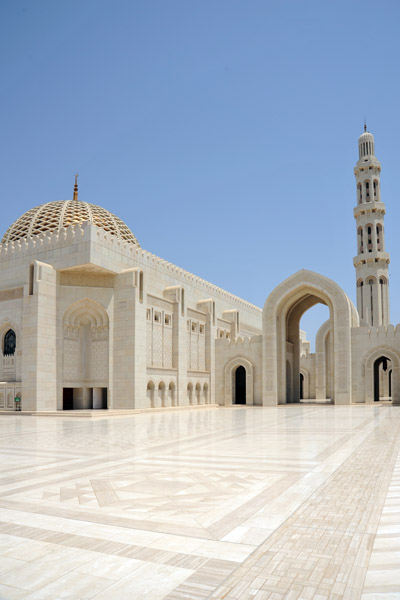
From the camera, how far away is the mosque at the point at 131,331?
21125 millimetres

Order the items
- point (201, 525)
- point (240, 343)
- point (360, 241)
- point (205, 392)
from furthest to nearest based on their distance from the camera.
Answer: point (360, 241)
point (240, 343)
point (205, 392)
point (201, 525)

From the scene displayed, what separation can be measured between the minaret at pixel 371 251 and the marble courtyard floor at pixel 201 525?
1148 inches

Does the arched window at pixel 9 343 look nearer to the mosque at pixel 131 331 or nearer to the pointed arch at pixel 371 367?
the mosque at pixel 131 331

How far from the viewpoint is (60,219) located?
24.4 metres

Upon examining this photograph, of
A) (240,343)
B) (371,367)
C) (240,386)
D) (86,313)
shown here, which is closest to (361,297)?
(240,386)

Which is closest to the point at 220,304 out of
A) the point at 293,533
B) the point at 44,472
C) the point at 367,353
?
the point at 367,353

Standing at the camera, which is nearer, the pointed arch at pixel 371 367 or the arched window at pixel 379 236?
the pointed arch at pixel 371 367

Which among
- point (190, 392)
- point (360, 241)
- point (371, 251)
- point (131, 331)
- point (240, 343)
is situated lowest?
point (190, 392)

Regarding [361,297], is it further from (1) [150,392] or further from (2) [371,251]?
(1) [150,392]

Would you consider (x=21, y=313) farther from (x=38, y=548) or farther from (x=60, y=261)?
(x=38, y=548)

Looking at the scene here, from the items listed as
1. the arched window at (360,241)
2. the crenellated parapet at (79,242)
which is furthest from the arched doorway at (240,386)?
the arched window at (360,241)

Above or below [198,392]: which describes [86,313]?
above

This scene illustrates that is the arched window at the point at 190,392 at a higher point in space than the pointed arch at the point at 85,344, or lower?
lower

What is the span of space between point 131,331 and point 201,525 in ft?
58.1
